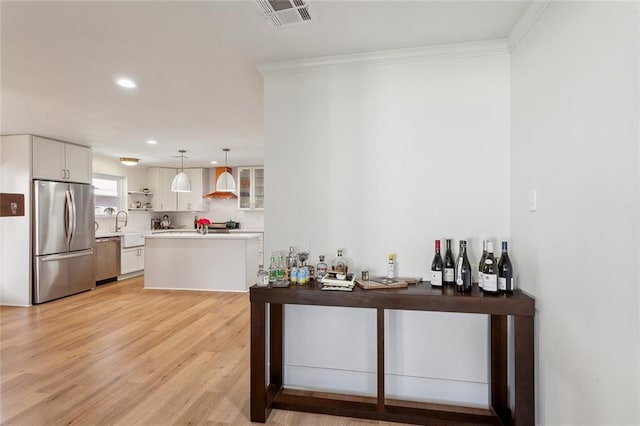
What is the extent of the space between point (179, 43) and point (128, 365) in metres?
2.55

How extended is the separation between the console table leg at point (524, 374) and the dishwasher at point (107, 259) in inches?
248

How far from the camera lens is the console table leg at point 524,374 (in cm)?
172

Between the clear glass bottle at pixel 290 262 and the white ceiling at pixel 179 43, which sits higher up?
the white ceiling at pixel 179 43

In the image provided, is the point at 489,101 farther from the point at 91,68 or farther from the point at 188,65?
the point at 91,68

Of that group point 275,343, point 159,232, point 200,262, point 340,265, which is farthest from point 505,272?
point 159,232

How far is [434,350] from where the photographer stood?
2199 mm

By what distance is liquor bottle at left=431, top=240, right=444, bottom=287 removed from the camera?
2.02 m

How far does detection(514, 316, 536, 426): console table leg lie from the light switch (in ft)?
1.94

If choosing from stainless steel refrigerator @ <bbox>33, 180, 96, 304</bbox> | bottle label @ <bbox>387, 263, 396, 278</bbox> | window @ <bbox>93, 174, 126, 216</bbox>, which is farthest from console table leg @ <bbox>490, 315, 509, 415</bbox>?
window @ <bbox>93, 174, 126, 216</bbox>

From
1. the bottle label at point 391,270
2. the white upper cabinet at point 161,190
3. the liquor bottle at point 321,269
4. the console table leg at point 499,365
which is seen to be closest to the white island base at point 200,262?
the white upper cabinet at point 161,190

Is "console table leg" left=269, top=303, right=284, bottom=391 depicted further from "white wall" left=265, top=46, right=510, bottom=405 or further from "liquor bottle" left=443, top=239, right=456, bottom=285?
"liquor bottle" left=443, top=239, right=456, bottom=285

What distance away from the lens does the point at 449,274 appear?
2.08m

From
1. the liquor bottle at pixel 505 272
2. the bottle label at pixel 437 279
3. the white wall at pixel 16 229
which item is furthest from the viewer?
the white wall at pixel 16 229

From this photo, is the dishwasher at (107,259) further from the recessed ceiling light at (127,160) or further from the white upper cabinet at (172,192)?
the white upper cabinet at (172,192)
